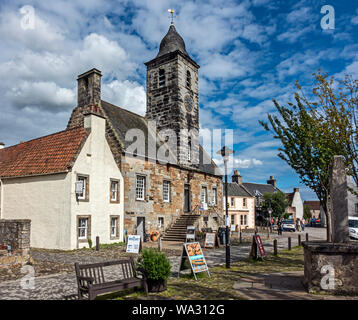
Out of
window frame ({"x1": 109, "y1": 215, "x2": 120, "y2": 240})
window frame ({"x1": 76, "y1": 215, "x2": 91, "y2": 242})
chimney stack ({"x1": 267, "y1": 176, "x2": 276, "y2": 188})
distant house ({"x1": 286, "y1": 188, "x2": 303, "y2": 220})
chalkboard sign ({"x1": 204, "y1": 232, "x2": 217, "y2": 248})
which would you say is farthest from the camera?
chimney stack ({"x1": 267, "y1": 176, "x2": 276, "y2": 188})

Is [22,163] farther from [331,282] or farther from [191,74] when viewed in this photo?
[331,282]

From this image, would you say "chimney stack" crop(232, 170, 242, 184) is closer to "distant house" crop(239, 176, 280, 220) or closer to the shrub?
"distant house" crop(239, 176, 280, 220)

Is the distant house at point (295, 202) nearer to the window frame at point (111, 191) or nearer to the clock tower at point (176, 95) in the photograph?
the clock tower at point (176, 95)

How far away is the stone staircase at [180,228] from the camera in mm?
24586

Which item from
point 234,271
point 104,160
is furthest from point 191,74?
point 234,271

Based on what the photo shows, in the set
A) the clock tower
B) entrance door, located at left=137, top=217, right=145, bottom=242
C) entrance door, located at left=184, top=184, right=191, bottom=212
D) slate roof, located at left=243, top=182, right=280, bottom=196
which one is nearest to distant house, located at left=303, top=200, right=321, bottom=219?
slate roof, located at left=243, top=182, right=280, bottom=196

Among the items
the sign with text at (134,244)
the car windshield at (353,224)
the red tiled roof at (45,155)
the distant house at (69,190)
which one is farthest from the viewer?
the car windshield at (353,224)

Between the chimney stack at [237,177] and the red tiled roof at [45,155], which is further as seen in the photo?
the chimney stack at [237,177]

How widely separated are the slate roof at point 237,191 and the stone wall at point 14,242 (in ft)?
125

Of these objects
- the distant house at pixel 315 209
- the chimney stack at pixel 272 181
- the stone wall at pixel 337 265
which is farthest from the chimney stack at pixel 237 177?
the stone wall at pixel 337 265

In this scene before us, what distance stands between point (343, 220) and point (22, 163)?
801 inches

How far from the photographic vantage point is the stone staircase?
24586mm

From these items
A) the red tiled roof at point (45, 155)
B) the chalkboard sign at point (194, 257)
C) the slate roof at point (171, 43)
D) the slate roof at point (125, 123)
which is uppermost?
the slate roof at point (171, 43)

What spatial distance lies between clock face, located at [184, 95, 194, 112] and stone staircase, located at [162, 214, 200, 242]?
1012cm
